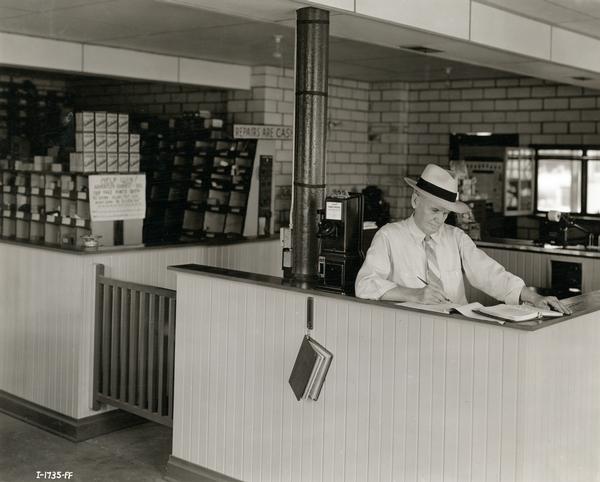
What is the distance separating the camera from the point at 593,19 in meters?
6.11

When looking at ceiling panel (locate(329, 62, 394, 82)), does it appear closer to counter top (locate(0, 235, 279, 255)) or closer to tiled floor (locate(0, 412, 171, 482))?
counter top (locate(0, 235, 279, 255))

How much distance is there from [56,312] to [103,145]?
7.81 feet

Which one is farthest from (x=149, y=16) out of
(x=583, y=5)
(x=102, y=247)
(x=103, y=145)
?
(x=583, y=5)

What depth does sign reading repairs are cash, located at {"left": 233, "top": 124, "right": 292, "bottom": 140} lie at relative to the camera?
8.14 meters

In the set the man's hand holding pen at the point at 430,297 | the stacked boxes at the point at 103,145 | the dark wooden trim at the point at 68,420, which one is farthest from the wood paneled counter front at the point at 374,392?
the stacked boxes at the point at 103,145

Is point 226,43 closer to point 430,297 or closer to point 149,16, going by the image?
point 149,16

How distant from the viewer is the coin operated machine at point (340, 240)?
14.0 feet

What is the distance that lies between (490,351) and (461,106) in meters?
7.25

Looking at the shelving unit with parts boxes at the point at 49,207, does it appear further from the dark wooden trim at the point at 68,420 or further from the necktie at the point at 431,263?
the necktie at the point at 431,263

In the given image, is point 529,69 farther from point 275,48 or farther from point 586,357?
point 586,357

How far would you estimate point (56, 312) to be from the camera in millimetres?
5605

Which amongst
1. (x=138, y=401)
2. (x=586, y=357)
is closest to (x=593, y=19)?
(x=586, y=357)

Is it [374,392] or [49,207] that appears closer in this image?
[374,392]

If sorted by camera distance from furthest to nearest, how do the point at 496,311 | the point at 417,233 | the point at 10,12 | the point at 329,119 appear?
the point at 329,119 < the point at 10,12 < the point at 417,233 < the point at 496,311
